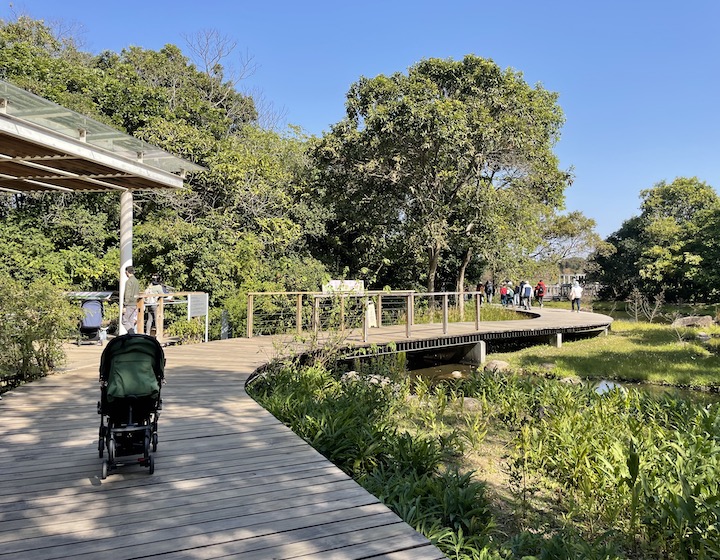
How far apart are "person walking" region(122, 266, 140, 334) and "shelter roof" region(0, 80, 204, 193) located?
5.23 feet

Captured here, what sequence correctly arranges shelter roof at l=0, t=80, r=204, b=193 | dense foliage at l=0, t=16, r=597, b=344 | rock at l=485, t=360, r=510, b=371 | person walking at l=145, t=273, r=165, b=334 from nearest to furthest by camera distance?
1. shelter roof at l=0, t=80, r=204, b=193
2. person walking at l=145, t=273, r=165, b=334
3. rock at l=485, t=360, r=510, b=371
4. dense foliage at l=0, t=16, r=597, b=344

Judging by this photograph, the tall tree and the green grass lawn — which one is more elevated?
the tall tree

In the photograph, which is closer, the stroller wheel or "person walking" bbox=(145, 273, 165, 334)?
the stroller wheel

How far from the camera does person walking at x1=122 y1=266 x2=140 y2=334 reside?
7.72 m

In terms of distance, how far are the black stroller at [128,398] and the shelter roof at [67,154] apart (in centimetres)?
352

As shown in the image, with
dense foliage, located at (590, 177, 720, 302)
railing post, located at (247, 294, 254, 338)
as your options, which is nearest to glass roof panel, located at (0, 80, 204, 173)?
railing post, located at (247, 294, 254, 338)

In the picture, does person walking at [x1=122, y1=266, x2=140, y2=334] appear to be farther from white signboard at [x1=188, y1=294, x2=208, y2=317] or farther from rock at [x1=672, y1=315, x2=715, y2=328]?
rock at [x1=672, y1=315, x2=715, y2=328]

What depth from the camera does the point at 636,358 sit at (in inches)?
494

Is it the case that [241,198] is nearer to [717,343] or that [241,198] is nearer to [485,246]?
[485,246]

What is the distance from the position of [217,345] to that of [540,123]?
14.3 meters

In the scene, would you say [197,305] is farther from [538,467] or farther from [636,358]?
[636,358]

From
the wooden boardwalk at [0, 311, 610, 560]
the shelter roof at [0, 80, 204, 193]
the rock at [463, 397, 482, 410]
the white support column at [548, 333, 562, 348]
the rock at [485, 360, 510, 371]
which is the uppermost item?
the shelter roof at [0, 80, 204, 193]

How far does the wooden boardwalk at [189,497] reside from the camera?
2.37 meters

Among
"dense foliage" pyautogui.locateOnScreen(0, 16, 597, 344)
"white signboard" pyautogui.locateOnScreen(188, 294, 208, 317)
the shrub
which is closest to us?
the shrub
